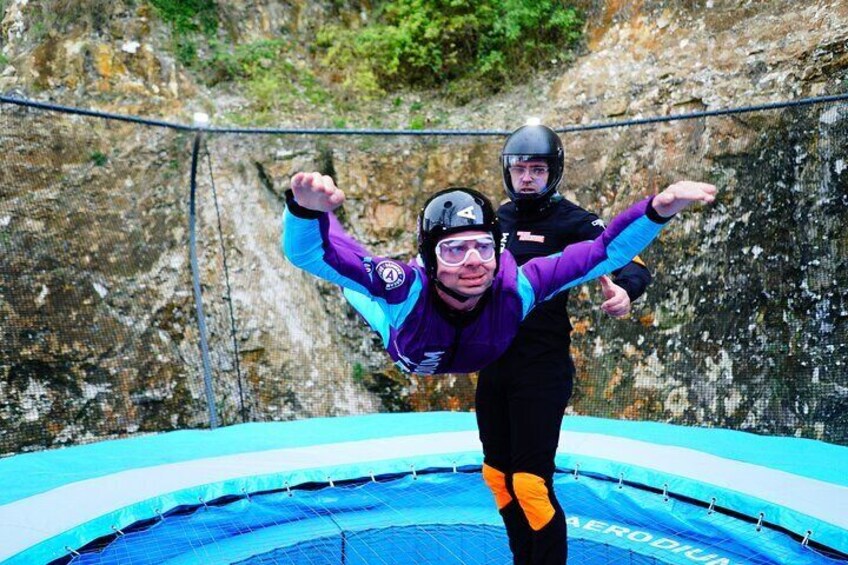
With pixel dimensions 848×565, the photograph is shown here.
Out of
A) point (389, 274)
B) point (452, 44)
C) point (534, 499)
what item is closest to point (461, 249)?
point (389, 274)

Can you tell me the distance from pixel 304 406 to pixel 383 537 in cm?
280

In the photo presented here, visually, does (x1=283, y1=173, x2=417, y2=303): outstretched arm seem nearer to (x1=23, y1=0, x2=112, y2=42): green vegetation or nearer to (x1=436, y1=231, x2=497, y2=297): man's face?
(x1=436, y1=231, x2=497, y2=297): man's face

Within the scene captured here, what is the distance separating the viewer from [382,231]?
21.1 feet

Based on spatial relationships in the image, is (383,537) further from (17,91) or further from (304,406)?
(17,91)

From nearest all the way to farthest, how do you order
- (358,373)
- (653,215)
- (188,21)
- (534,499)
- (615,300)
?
1. (653,215)
2. (534,499)
3. (615,300)
4. (358,373)
5. (188,21)

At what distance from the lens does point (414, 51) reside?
746 cm

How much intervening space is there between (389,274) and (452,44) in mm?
6162

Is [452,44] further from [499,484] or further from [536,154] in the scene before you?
[499,484]

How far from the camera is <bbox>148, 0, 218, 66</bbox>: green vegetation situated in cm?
721

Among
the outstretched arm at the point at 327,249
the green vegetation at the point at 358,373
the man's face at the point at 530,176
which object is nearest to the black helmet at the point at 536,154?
the man's face at the point at 530,176

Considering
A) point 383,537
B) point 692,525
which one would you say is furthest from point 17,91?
point 692,525

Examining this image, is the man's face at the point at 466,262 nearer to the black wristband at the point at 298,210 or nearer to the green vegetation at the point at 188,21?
the black wristband at the point at 298,210

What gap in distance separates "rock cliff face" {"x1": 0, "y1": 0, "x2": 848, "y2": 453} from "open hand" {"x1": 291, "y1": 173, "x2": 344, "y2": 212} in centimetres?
372

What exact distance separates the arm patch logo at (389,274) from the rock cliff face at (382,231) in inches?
134
